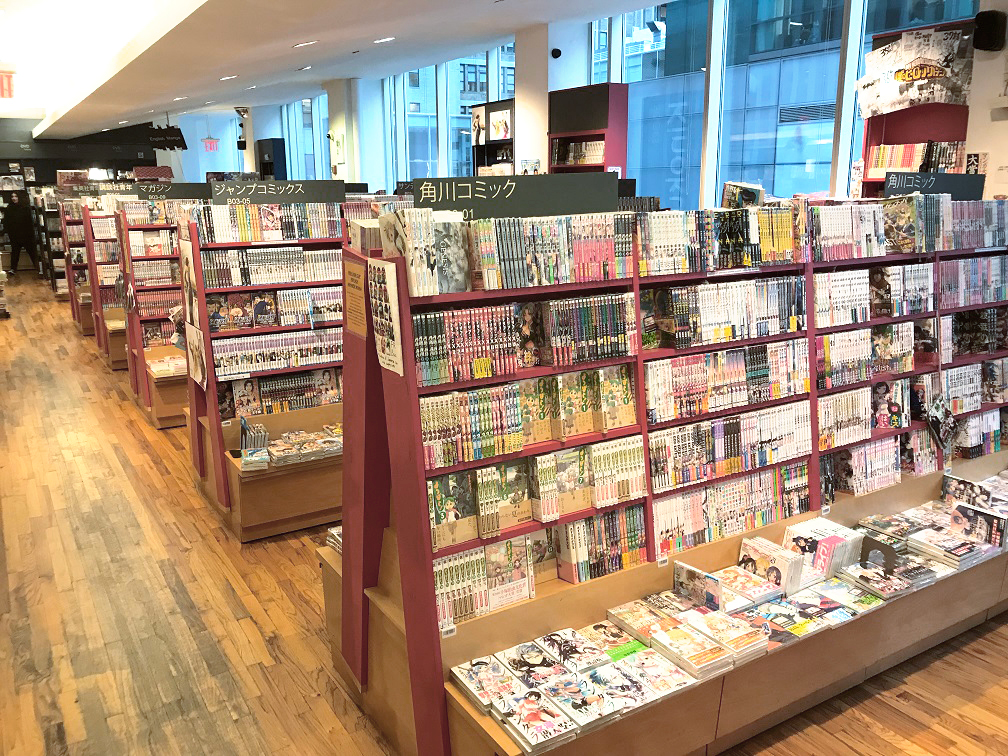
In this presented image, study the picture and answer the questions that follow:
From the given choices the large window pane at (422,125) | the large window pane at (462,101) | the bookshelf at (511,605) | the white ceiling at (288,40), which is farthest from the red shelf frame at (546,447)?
the large window pane at (422,125)

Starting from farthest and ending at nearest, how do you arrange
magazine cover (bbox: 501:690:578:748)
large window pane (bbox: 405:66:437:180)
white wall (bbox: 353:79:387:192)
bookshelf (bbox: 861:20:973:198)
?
1. white wall (bbox: 353:79:387:192)
2. large window pane (bbox: 405:66:437:180)
3. bookshelf (bbox: 861:20:973:198)
4. magazine cover (bbox: 501:690:578:748)

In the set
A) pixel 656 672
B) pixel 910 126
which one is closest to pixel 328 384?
pixel 656 672

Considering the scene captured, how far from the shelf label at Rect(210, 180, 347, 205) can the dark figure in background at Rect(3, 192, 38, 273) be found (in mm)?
17961

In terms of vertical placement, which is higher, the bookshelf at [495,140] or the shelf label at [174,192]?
the bookshelf at [495,140]

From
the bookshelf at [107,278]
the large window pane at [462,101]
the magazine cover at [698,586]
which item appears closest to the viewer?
the magazine cover at [698,586]

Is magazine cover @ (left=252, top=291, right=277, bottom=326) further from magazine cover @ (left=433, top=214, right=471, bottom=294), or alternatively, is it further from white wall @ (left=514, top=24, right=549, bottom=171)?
white wall @ (left=514, top=24, right=549, bottom=171)

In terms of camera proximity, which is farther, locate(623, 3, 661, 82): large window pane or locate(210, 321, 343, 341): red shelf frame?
locate(623, 3, 661, 82): large window pane

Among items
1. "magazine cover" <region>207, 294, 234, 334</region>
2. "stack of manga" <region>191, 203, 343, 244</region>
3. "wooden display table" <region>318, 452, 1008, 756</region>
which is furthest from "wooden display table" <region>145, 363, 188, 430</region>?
"wooden display table" <region>318, 452, 1008, 756</region>

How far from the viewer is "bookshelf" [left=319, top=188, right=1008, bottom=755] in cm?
249

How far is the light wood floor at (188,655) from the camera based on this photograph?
299 cm

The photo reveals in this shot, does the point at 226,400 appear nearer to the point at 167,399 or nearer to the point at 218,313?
the point at 218,313

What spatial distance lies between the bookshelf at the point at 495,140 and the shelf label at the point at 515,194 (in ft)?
27.0

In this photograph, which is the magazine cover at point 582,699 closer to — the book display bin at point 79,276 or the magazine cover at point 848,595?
the magazine cover at point 848,595

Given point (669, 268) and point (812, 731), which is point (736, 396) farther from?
point (812, 731)
